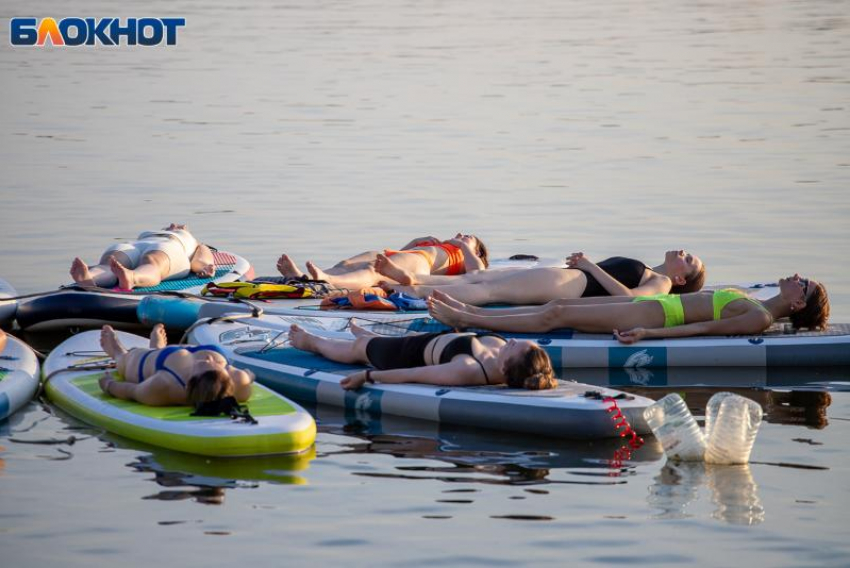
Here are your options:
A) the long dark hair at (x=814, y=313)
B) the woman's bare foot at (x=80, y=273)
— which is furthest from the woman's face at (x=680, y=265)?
the woman's bare foot at (x=80, y=273)

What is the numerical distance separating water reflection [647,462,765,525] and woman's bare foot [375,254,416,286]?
4106 millimetres

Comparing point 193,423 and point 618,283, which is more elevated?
point 618,283

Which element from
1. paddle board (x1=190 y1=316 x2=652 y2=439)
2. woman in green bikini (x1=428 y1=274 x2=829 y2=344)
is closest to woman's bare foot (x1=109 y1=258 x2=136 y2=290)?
paddle board (x1=190 y1=316 x2=652 y2=439)

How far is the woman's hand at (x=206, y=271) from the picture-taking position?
13.7 metres

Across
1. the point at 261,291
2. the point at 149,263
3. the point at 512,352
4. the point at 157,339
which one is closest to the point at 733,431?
the point at 512,352

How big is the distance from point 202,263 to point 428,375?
4.60 metres

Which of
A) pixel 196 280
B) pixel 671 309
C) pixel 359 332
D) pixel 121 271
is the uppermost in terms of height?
pixel 121 271

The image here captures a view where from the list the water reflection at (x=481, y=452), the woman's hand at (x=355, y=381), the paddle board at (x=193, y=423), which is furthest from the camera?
the woman's hand at (x=355, y=381)

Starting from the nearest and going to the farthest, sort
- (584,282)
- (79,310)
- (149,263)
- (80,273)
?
(584,282) < (79,310) < (80,273) < (149,263)

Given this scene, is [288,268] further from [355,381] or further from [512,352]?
[512,352]

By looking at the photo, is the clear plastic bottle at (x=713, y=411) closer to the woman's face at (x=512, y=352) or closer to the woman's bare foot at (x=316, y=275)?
the woman's face at (x=512, y=352)

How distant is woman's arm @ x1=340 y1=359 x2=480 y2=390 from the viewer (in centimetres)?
963

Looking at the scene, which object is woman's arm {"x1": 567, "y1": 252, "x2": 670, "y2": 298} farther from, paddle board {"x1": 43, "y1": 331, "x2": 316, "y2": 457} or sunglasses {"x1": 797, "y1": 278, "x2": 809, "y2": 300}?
paddle board {"x1": 43, "y1": 331, "x2": 316, "y2": 457}

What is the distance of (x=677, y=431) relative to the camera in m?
8.79
